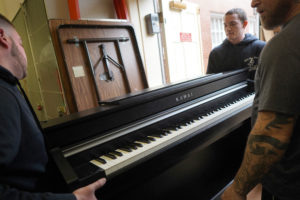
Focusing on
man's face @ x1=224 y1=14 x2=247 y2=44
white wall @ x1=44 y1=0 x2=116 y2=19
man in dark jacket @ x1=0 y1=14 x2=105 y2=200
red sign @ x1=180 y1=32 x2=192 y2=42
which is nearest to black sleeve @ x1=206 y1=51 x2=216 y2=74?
man's face @ x1=224 y1=14 x2=247 y2=44

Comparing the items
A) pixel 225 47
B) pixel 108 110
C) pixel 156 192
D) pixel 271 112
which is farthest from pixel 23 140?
pixel 225 47

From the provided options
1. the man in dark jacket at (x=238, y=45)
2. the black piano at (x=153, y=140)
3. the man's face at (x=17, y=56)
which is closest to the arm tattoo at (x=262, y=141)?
the black piano at (x=153, y=140)

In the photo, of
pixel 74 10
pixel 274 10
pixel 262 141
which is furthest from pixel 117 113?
pixel 74 10

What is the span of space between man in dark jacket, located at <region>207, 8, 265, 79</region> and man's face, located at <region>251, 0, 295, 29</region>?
5.58ft

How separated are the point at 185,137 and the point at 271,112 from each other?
0.57 meters

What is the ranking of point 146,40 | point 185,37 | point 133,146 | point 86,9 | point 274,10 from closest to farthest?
point 274,10 < point 133,146 < point 86,9 < point 146,40 < point 185,37

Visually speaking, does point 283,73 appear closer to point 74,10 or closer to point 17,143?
point 17,143

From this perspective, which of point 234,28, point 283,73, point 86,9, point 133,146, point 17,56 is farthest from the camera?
point 86,9

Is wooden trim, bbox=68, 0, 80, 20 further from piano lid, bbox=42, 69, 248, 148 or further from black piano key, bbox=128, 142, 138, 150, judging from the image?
black piano key, bbox=128, 142, 138, 150

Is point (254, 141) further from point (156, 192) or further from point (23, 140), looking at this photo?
point (156, 192)

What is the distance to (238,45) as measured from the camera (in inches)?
101

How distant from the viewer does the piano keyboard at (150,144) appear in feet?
3.08

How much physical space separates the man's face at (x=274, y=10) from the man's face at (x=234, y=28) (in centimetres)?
186

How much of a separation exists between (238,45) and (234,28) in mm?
229
